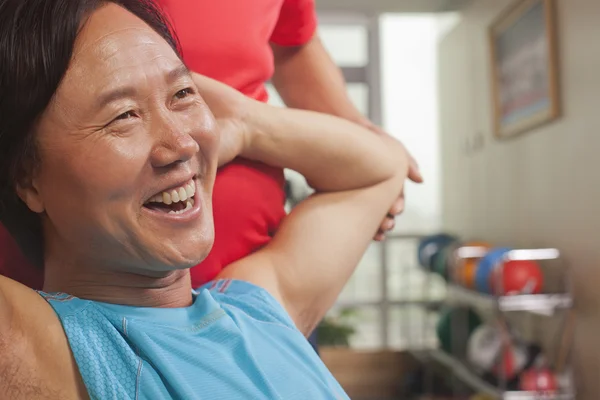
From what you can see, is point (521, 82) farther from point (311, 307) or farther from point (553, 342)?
point (311, 307)

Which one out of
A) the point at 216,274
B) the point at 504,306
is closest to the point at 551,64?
the point at 504,306

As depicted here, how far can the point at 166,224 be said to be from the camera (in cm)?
82

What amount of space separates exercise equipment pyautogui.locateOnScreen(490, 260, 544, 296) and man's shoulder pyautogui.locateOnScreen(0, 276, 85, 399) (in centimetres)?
303

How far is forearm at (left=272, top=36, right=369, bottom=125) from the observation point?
1.34m

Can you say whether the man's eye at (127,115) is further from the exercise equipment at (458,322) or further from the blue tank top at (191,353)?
the exercise equipment at (458,322)

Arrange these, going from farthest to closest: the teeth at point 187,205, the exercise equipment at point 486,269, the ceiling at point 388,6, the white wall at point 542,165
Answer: the ceiling at point 388,6, the exercise equipment at point 486,269, the white wall at point 542,165, the teeth at point 187,205

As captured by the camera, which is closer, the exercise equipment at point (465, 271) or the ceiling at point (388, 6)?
the exercise equipment at point (465, 271)

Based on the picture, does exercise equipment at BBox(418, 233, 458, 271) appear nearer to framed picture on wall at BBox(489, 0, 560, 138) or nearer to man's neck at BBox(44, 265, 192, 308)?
framed picture on wall at BBox(489, 0, 560, 138)

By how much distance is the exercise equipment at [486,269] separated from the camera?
12.1 ft

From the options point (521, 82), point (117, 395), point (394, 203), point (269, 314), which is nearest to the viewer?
point (117, 395)

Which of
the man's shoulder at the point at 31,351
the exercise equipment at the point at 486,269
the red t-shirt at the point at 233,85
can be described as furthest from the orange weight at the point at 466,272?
the man's shoulder at the point at 31,351

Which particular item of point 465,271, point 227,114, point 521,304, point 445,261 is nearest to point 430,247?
point 445,261

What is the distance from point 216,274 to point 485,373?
310 centimetres

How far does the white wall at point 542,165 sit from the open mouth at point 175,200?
2903mm
